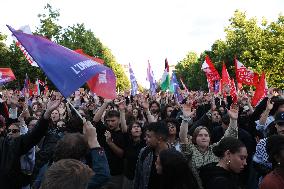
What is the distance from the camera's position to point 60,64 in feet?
16.0

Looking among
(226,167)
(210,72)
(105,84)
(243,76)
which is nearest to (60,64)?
(105,84)

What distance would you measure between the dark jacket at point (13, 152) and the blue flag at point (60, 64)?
Answer: 0.51 meters

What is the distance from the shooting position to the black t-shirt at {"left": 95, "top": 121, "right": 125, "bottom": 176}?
5906 millimetres

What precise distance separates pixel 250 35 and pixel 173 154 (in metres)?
37.0

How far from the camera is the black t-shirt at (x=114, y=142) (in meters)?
5.91

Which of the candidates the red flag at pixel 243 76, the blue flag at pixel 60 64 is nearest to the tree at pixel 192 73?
the red flag at pixel 243 76

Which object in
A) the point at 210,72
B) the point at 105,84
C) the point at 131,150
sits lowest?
the point at 131,150

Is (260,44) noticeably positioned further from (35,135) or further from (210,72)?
(35,135)

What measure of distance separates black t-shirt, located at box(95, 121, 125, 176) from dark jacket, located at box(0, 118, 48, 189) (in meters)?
1.81

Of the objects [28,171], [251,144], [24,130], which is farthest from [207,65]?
[28,171]

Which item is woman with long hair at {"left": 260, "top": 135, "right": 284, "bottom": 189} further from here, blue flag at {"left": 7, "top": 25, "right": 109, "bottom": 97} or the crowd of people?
blue flag at {"left": 7, "top": 25, "right": 109, "bottom": 97}

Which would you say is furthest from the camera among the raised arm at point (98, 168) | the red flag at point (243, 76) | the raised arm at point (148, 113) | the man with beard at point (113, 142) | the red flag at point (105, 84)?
the red flag at point (243, 76)

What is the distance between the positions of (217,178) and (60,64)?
230cm

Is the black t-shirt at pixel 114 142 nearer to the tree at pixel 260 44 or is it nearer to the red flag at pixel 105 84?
the red flag at pixel 105 84
